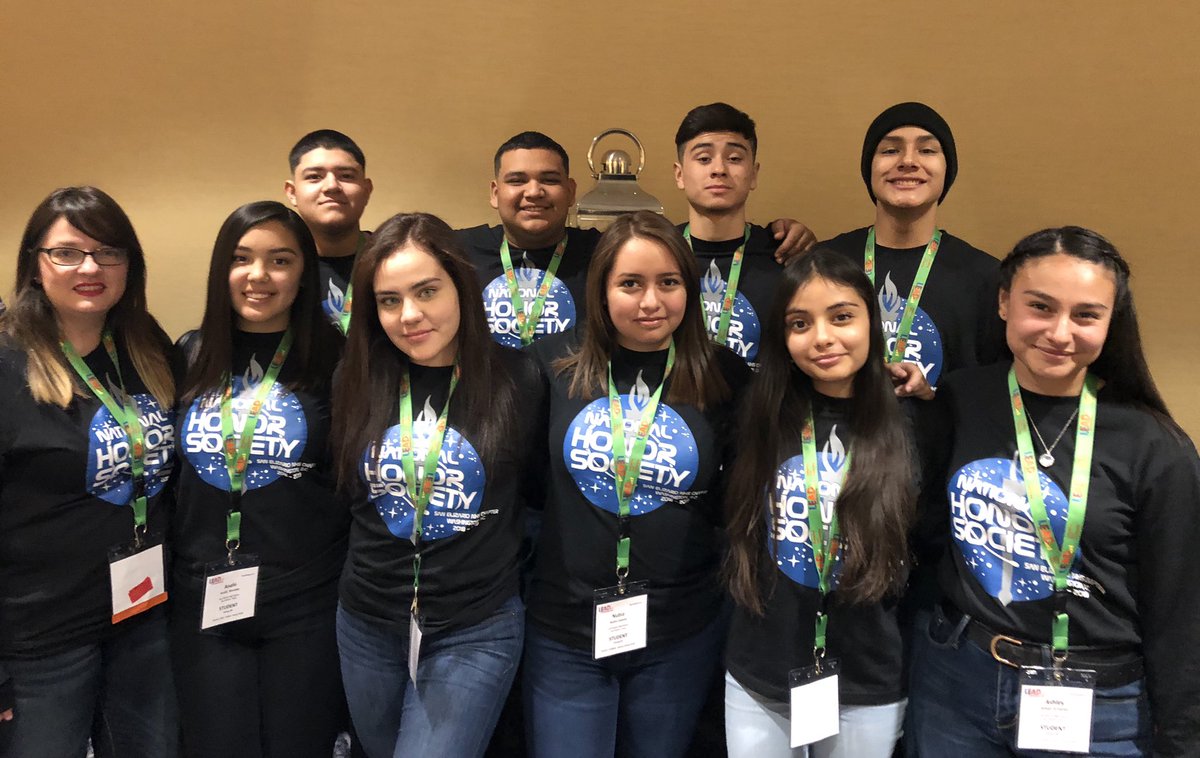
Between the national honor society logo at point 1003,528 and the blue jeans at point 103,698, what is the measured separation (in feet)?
6.75

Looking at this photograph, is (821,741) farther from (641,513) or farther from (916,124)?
(916,124)

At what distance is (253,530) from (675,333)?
1235 millimetres

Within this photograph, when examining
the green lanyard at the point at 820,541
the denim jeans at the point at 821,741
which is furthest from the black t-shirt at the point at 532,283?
the denim jeans at the point at 821,741

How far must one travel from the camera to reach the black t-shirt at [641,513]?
1.73 m

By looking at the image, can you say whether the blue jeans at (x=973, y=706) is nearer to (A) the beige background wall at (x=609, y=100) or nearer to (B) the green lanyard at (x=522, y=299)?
(B) the green lanyard at (x=522, y=299)

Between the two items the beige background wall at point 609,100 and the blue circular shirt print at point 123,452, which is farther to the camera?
the beige background wall at point 609,100

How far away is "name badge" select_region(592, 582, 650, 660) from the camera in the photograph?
1684 mm

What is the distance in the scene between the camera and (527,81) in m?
3.28

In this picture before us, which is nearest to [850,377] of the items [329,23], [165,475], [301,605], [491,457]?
[491,457]

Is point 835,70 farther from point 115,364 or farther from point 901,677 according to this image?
point 115,364

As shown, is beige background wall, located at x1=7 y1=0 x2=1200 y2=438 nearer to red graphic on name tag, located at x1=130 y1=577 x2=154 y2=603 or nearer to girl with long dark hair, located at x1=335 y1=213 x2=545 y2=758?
girl with long dark hair, located at x1=335 y1=213 x2=545 y2=758

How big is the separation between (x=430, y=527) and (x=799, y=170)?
7.80 ft

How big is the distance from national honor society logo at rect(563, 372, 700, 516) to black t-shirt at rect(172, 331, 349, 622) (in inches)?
28.1

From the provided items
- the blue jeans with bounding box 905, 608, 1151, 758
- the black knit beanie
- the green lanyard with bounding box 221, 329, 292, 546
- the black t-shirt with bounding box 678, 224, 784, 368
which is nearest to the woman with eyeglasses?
the green lanyard with bounding box 221, 329, 292, 546
